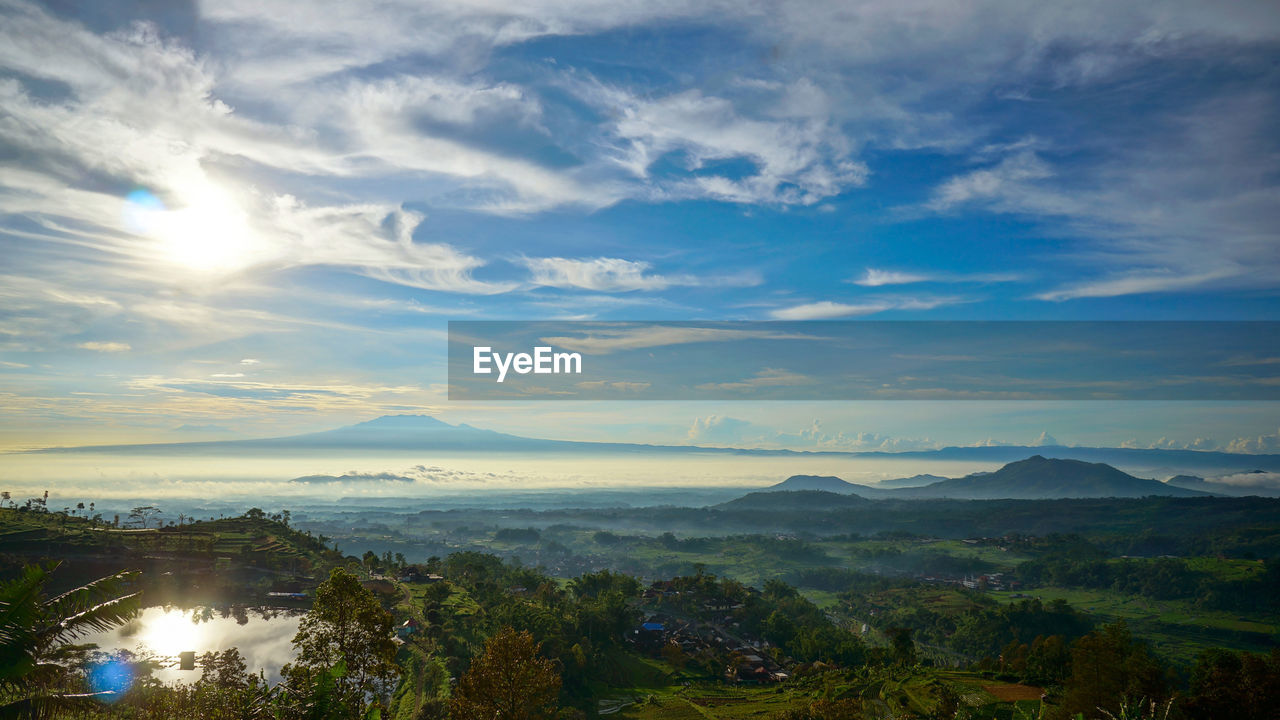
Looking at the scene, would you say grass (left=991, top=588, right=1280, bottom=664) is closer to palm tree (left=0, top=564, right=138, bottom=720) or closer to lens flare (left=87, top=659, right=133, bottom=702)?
lens flare (left=87, top=659, right=133, bottom=702)

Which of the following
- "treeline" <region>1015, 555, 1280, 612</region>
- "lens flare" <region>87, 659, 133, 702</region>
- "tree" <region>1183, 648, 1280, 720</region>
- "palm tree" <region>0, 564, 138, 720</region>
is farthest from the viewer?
"treeline" <region>1015, 555, 1280, 612</region>

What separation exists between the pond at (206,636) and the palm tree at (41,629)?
3351cm

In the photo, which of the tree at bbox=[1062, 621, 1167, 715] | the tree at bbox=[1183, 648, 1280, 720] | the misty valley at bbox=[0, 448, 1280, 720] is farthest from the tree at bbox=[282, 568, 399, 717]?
the tree at bbox=[1062, 621, 1167, 715]

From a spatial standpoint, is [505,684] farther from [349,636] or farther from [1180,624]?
[1180,624]

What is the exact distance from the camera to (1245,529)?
154750 millimetres

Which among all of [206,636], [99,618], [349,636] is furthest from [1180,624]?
[99,618]

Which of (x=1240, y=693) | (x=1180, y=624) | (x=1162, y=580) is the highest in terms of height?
(x=1240, y=693)

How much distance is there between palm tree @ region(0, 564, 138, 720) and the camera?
35.7ft

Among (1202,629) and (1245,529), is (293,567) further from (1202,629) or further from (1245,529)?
(1245,529)

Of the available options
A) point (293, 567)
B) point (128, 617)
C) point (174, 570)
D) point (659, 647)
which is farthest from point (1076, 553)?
point (128, 617)

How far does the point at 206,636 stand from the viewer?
5297cm

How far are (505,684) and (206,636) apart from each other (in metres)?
46.5

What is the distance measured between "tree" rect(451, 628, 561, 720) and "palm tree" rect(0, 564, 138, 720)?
949cm

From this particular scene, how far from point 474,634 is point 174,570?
3930cm
